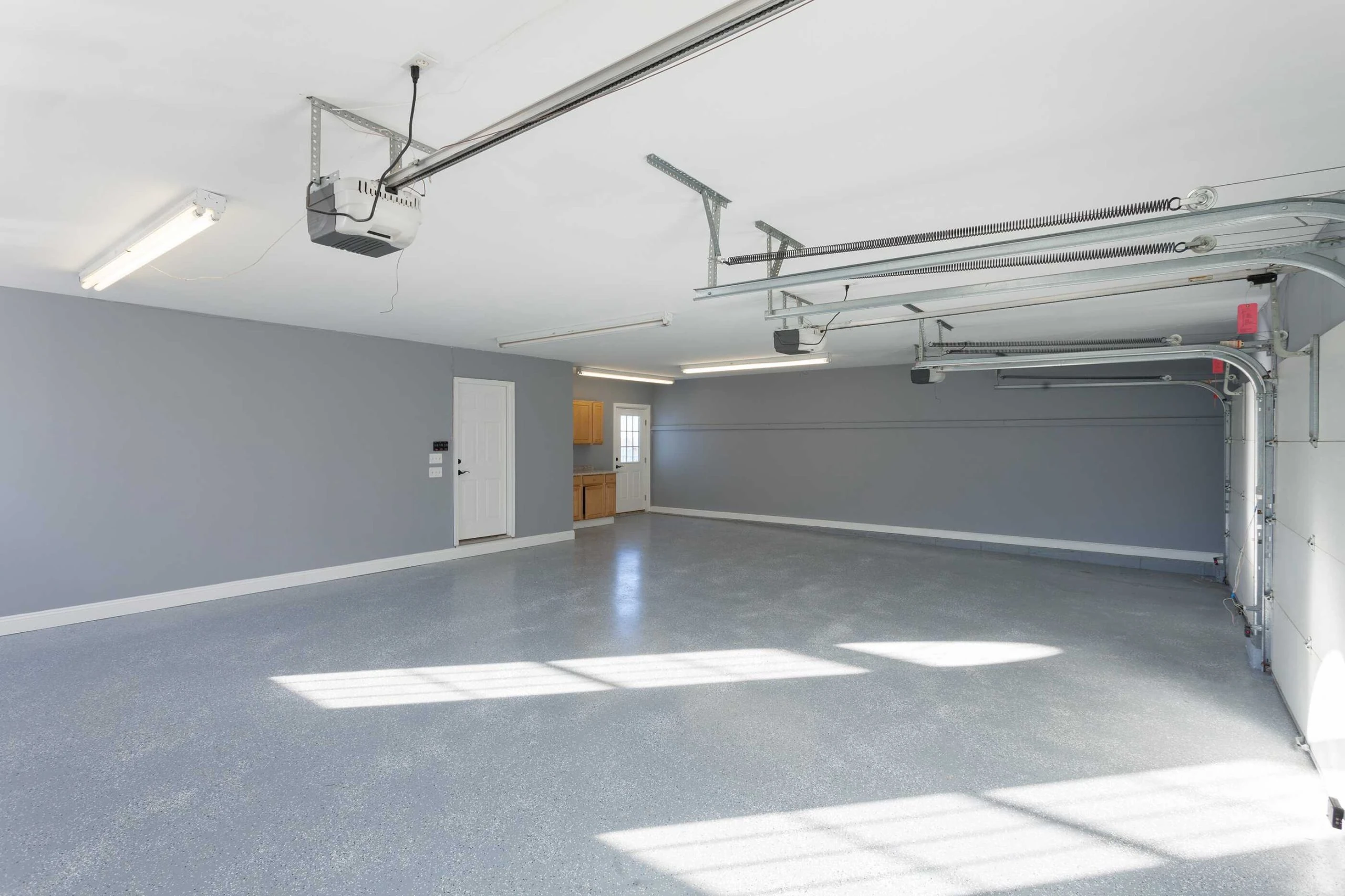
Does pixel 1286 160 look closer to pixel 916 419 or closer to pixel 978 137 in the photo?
pixel 978 137

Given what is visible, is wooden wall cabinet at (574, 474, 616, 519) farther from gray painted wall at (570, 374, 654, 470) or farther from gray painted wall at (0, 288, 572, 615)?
gray painted wall at (0, 288, 572, 615)

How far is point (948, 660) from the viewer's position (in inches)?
154

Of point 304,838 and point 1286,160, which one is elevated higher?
point 1286,160

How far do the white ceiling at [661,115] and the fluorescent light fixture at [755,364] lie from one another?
4.27 meters

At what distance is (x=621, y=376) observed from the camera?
9.72m

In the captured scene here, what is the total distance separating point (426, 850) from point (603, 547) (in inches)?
226

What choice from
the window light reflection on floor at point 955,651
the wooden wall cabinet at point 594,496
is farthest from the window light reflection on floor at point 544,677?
the wooden wall cabinet at point 594,496

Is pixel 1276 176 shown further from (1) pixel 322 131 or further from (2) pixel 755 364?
(2) pixel 755 364

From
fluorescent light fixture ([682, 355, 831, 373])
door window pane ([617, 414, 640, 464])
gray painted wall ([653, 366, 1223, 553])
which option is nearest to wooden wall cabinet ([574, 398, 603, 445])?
door window pane ([617, 414, 640, 464])

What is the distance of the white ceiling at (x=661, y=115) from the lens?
5.19ft

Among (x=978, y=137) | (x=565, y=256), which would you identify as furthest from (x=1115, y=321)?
(x=565, y=256)

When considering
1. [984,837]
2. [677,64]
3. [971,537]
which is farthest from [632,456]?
[677,64]

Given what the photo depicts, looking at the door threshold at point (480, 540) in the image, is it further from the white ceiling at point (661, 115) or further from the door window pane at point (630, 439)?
the white ceiling at point (661, 115)

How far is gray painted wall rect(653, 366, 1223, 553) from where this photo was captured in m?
6.79
